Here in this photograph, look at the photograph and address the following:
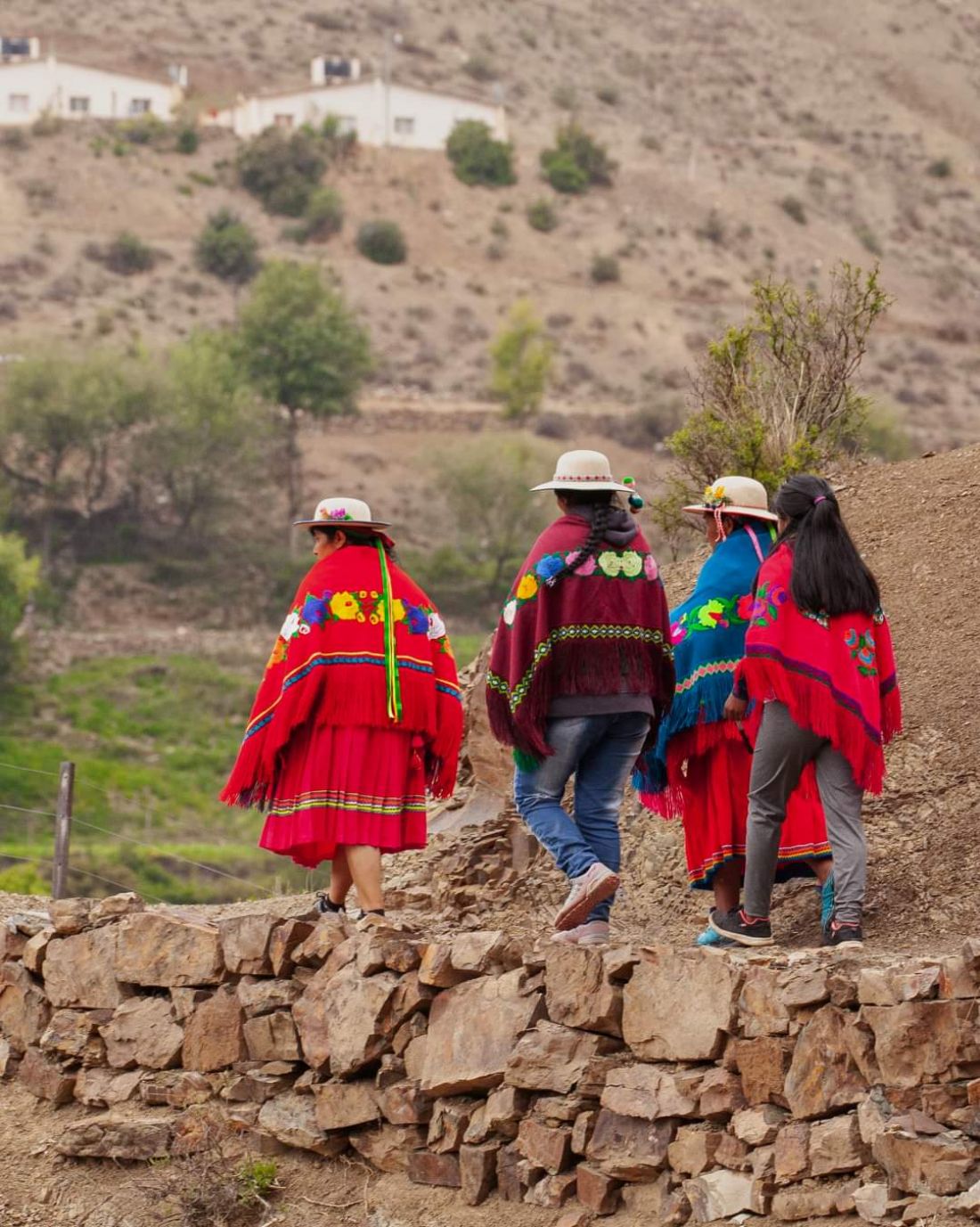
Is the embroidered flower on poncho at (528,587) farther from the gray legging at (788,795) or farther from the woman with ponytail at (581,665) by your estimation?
the gray legging at (788,795)

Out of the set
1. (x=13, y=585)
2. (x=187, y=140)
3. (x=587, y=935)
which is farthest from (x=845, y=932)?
(x=187, y=140)

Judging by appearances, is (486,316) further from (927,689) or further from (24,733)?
(927,689)

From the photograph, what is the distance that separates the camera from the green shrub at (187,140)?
81375mm

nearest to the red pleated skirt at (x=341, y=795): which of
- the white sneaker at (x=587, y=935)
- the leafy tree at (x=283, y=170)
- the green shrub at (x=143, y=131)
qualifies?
the white sneaker at (x=587, y=935)

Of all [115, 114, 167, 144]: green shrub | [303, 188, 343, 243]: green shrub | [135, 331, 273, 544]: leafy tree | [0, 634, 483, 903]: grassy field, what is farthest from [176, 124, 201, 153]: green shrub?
[0, 634, 483, 903]: grassy field

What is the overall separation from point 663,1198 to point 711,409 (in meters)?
7.38

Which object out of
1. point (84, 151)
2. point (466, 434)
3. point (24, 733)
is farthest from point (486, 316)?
point (24, 733)

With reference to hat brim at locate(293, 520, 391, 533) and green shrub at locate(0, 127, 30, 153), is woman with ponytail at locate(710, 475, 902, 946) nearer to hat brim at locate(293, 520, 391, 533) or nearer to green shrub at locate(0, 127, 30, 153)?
hat brim at locate(293, 520, 391, 533)

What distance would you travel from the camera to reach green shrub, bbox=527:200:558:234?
3179 inches

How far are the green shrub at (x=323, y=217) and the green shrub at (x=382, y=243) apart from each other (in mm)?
1547

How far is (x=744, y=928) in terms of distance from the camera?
6.65 meters

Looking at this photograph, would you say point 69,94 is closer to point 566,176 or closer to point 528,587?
point 566,176

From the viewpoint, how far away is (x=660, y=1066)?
5.95 meters

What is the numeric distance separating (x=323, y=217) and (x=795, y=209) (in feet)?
68.6
